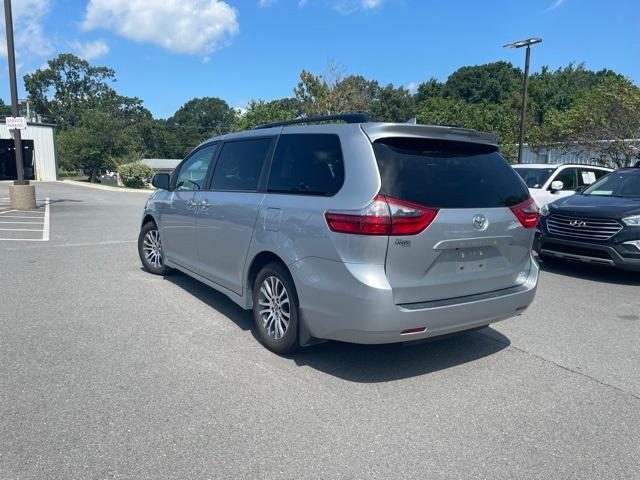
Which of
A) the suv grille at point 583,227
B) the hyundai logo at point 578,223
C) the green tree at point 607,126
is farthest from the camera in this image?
the green tree at point 607,126

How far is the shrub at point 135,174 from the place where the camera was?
36.6 metres

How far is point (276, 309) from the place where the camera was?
4312 millimetres

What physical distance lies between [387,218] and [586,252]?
5275 millimetres

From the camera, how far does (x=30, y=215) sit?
15.0m

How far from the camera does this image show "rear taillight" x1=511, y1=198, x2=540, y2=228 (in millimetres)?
4145

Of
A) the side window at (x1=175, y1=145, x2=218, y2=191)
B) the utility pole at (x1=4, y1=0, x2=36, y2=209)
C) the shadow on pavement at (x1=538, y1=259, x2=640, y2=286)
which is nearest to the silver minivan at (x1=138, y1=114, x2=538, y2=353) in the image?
the side window at (x1=175, y1=145, x2=218, y2=191)

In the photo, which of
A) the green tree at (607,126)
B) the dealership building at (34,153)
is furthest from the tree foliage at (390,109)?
the dealership building at (34,153)

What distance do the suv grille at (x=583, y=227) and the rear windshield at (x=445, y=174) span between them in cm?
372

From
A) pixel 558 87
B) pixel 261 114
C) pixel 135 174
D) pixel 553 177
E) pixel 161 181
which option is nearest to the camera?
pixel 161 181

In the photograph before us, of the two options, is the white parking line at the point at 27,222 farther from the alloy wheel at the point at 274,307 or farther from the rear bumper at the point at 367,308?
the rear bumper at the point at 367,308

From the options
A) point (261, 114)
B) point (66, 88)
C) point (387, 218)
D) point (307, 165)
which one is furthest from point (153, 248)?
point (66, 88)

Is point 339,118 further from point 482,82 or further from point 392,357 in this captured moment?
point 482,82

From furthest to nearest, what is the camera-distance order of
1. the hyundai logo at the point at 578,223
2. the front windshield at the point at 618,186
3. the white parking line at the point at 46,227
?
the white parking line at the point at 46,227, the front windshield at the point at 618,186, the hyundai logo at the point at 578,223

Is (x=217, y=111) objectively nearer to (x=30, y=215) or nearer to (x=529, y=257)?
(x=30, y=215)
